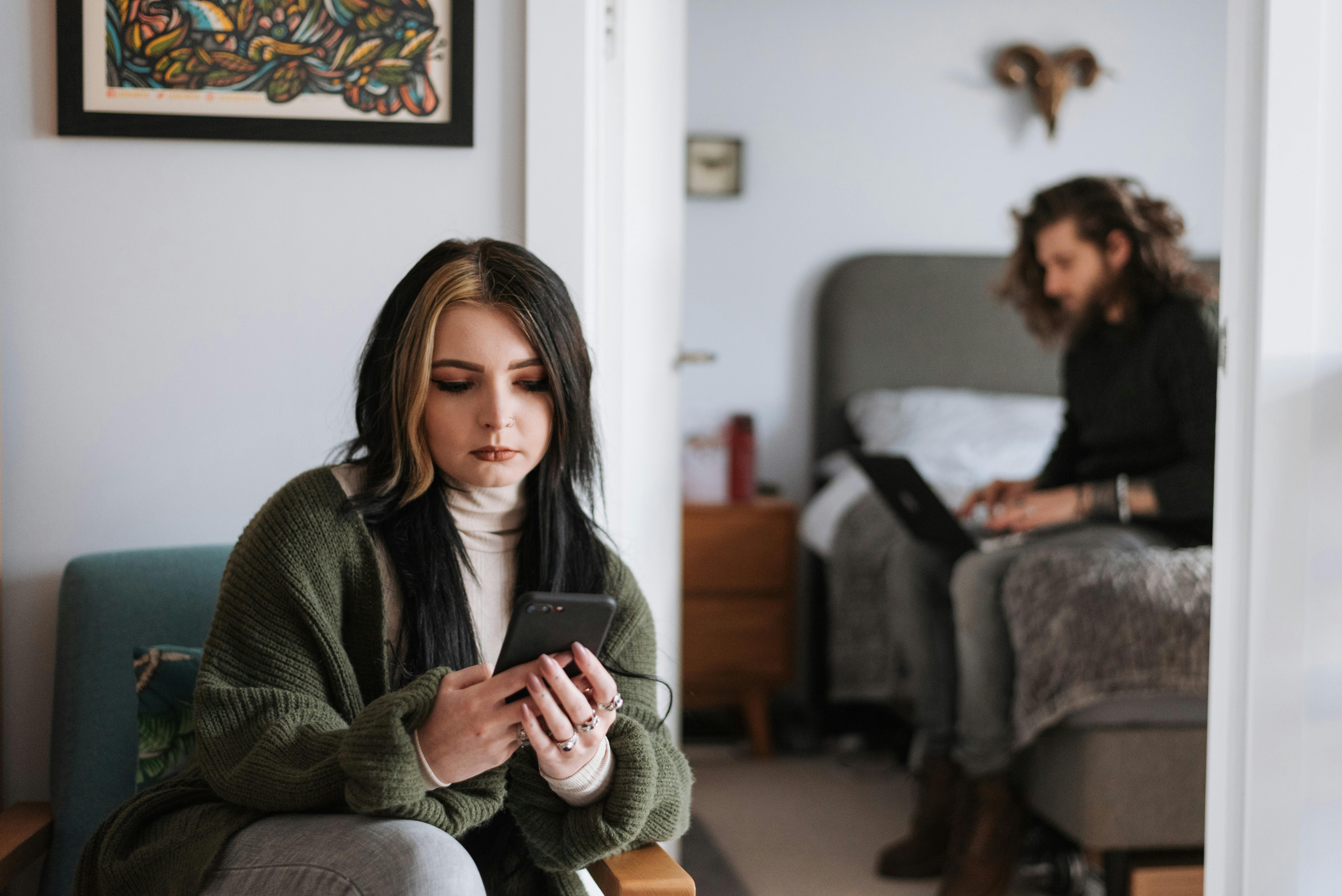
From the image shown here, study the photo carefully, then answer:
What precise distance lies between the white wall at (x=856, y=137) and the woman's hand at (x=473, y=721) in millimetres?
2544

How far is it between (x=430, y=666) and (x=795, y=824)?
1690 millimetres

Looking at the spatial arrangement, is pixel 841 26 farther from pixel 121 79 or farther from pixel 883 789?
pixel 121 79

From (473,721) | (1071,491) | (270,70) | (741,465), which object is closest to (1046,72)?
(741,465)

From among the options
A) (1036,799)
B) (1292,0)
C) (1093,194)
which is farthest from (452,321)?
(1093,194)

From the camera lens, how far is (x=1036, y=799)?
1.99m

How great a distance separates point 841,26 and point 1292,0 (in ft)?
7.57

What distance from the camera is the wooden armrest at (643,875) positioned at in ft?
3.04

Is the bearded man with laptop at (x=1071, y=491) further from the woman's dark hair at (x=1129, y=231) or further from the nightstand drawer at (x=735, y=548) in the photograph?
the nightstand drawer at (x=735, y=548)

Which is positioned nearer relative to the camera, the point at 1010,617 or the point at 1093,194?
the point at 1010,617

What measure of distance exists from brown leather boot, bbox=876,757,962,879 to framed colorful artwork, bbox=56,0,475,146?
1.56 metres

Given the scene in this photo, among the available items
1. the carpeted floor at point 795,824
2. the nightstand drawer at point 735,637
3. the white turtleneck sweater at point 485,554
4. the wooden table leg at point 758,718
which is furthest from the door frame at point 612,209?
the wooden table leg at point 758,718

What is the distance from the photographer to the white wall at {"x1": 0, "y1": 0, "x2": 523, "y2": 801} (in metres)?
1.35

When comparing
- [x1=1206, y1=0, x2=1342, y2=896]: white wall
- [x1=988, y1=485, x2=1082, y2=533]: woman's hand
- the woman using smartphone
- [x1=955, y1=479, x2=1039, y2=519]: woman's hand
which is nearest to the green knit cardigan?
the woman using smartphone

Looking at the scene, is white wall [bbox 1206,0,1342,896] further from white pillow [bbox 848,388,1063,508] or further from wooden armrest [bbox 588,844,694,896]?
white pillow [bbox 848,388,1063,508]
